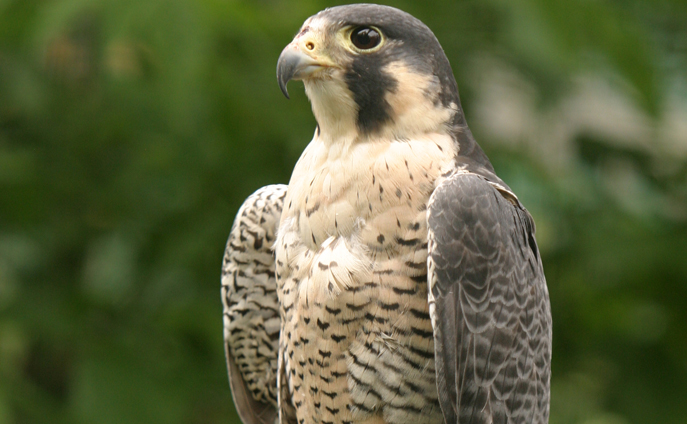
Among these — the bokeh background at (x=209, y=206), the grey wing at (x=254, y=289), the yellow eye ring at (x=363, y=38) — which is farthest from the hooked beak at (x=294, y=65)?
the bokeh background at (x=209, y=206)

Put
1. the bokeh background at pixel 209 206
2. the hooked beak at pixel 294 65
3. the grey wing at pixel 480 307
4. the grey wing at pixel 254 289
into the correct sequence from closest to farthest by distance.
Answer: the grey wing at pixel 480 307 → the hooked beak at pixel 294 65 → the grey wing at pixel 254 289 → the bokeh background at pixel 209 206

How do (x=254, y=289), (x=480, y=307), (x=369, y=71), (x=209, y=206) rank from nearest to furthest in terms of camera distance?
(x=480, y=307)
(x=369, y=71)
(x=254, y=289)
(x=209, y=206)

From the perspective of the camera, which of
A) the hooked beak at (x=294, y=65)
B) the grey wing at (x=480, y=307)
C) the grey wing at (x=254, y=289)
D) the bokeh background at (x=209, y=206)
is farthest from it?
the bokeh background at (x=209, y=206)

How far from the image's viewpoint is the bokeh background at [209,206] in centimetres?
322

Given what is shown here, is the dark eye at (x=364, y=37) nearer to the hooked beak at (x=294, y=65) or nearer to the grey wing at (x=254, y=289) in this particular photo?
the hooked beak at (x=294, y=65)

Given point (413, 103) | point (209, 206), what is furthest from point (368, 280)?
point (209, 206)

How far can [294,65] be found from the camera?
2.11 metres

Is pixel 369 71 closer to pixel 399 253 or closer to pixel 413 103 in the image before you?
pixel 413 103

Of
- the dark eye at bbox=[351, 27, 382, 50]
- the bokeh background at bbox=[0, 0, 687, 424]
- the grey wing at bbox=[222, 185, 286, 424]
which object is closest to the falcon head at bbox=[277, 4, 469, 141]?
the dark eye at bbox=[351, 27, 382, 50]

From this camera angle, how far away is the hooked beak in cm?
210

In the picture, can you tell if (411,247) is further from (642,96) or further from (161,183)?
(161,183)

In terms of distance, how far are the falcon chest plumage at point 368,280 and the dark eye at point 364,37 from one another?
0.28 m

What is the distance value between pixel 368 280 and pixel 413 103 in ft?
1.77

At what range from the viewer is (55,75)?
11.9 feet
